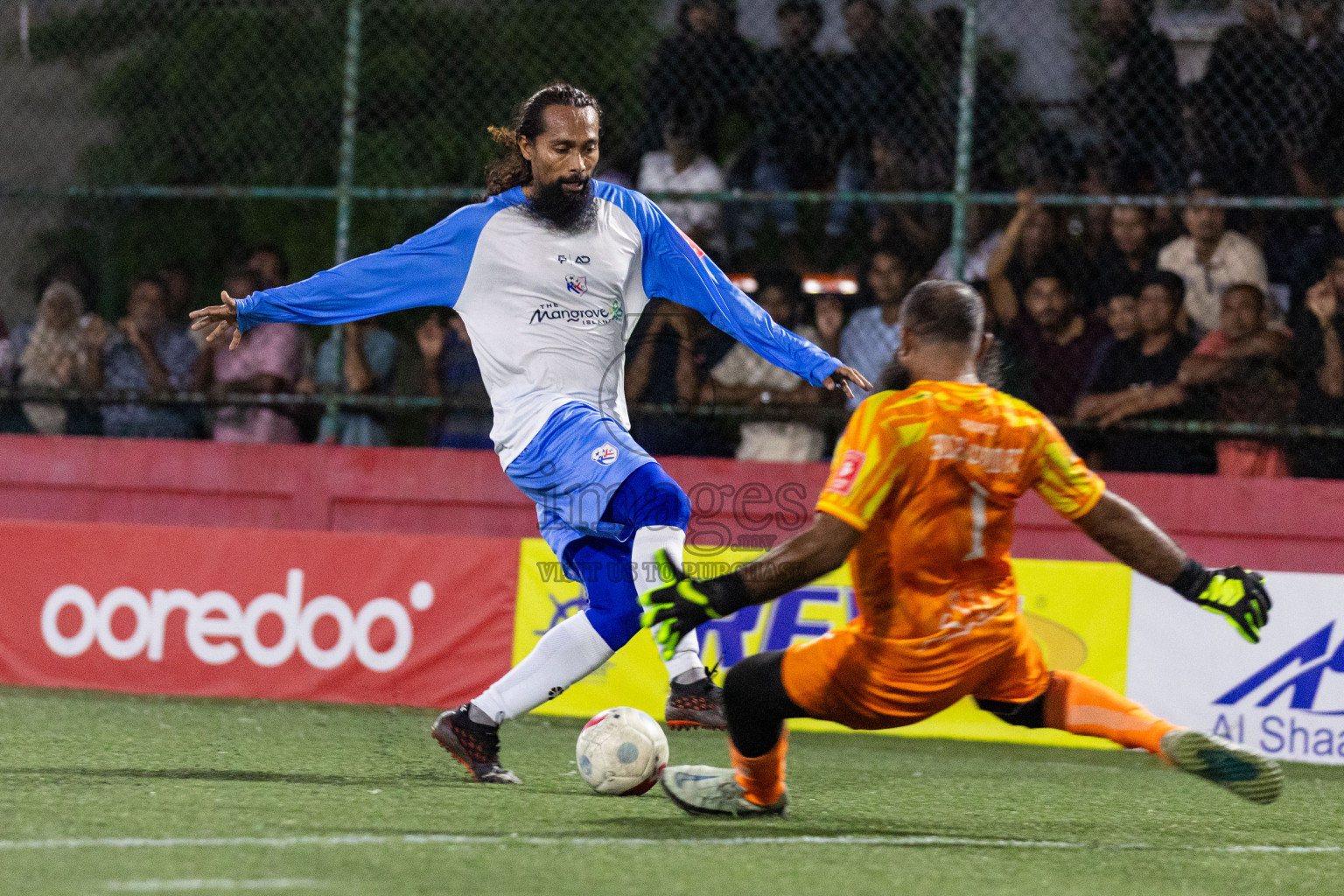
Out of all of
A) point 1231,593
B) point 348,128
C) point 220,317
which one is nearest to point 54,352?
point 348,128

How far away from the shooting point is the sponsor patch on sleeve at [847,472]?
3932 mm

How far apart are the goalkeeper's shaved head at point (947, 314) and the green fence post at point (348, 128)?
18.1 ft

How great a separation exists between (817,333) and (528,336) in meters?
3.58

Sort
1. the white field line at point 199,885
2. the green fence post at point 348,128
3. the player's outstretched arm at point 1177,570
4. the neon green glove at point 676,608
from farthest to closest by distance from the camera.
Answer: the green fence post at point 348,128 < the player's outstretched arm at point 1177,570 < the neon green glove at point 676,608 < the white field line at point 199,885

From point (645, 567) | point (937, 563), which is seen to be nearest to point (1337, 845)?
point (937, 563)

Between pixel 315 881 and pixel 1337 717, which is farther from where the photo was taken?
pixel 1337 717

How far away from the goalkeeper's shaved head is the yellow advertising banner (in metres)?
3.35

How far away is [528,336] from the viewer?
207 inches

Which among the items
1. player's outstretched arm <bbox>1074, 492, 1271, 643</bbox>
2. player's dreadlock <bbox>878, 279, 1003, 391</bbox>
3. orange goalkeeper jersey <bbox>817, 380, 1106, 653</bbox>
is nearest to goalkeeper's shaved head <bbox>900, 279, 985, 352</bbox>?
player's dreadlock <bbox>878, 279, 1003, 391</bbox>

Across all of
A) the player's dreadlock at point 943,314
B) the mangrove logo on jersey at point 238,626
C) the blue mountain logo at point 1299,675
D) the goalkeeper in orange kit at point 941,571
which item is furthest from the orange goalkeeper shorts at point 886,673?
the mangrove logo on jersey at point 238,626

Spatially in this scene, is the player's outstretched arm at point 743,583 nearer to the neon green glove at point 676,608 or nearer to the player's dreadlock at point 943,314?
the neon green glove at point 676,608

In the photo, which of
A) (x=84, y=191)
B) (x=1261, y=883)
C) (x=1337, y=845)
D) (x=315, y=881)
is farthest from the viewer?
(x=84, y=191)

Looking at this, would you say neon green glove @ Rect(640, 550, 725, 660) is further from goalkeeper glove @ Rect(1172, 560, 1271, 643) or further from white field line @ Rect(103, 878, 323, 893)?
goalkeeper glove @ Rect(1172, 560, 1271, 643)

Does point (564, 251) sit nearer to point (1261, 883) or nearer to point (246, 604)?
point (1261, 883)
